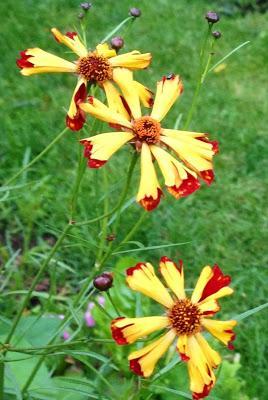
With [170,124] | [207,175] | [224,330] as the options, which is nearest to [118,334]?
[224,330]

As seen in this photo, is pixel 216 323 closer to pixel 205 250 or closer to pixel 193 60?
pixel 205 250

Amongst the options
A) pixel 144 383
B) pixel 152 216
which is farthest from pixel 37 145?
pixel 144 383

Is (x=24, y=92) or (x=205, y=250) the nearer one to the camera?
(x=205, y=250)

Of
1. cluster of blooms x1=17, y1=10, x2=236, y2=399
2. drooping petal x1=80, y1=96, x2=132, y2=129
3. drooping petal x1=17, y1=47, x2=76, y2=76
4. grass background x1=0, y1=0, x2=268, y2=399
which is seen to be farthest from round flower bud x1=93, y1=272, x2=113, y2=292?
grass background x1=0, y1=0, x2=268, y2=399

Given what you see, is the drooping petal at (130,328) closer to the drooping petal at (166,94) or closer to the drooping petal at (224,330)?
the drooping petal at (224,330)

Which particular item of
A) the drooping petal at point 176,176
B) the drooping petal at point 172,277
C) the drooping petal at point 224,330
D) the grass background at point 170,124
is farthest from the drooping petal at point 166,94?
the grass background at point 170,124

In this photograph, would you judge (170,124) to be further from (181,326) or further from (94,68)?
(181,326)

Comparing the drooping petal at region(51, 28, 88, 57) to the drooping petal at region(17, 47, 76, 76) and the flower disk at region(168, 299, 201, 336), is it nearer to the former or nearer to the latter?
the drooping petal at region(17, 47, 76, 76)
